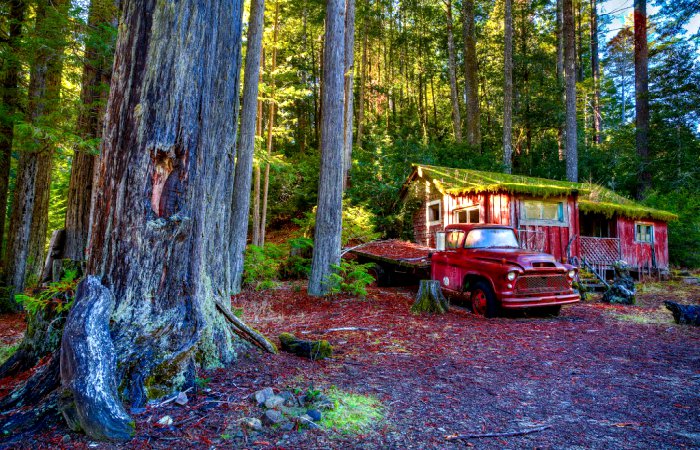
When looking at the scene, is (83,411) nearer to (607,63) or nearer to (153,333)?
(153,333)

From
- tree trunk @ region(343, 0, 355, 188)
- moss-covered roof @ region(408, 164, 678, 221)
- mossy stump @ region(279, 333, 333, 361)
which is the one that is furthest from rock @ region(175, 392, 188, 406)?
tree trunk @ region(343, 0, 355, 188)

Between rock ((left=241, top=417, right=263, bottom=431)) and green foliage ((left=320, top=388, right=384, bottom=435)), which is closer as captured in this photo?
rock ((left=241, top=417, right=263, bottom=431))

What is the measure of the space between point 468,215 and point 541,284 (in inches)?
322

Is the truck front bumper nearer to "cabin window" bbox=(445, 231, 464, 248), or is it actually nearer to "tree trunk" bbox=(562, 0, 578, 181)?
"cabin window" bbox=(445, 231, 464, 248)

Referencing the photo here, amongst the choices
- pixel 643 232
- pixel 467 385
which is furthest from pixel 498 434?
pixel 643 232

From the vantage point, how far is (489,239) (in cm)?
899

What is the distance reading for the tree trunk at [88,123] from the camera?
6.54 m

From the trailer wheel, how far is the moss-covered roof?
6558 mm

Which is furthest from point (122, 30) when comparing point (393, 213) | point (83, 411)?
point (393, 213)

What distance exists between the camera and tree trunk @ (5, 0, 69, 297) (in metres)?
7.46

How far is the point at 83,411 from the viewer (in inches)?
91.1

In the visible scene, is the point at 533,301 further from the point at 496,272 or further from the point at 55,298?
the point at 55,298

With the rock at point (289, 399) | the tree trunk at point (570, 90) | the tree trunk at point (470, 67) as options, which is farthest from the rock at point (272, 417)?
the tree trunk at point (470, 67)

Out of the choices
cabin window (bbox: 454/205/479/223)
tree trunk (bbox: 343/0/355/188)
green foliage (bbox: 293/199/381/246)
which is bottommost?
green foliage (bbox: 293/199/381/246)
